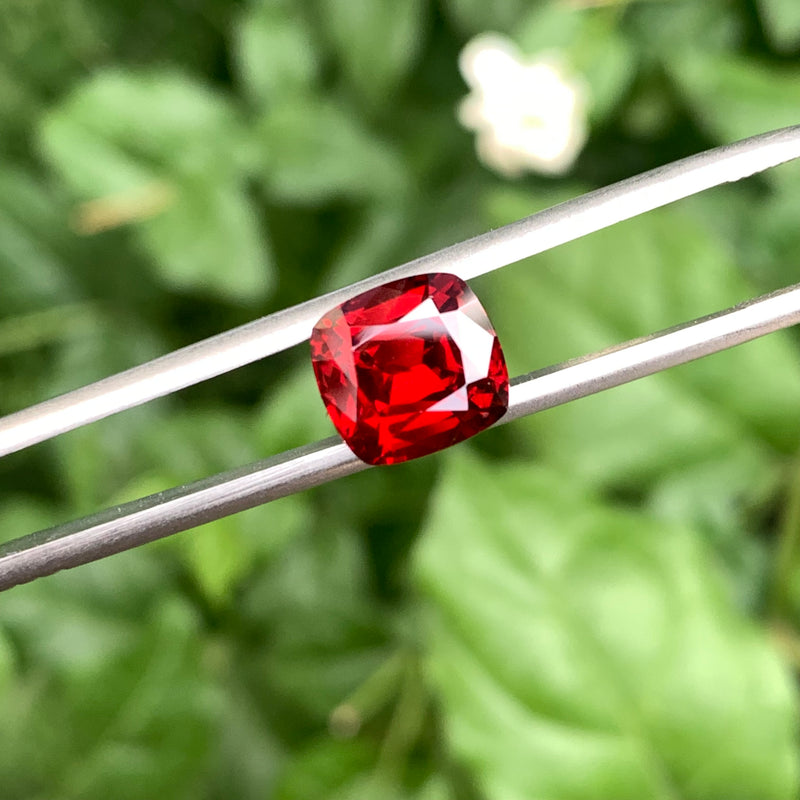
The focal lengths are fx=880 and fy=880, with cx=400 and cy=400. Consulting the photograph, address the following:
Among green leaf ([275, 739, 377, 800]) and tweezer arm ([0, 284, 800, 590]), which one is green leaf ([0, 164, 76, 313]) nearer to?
green leaf ([275, 739, 377, 800])

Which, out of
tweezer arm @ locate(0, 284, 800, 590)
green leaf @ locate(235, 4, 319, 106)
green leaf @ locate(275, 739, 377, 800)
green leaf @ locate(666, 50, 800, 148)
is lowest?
green leaf @ locate(275, 739, 377, 800)

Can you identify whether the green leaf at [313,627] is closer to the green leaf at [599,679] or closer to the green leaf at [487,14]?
the green leaf at [599,679]

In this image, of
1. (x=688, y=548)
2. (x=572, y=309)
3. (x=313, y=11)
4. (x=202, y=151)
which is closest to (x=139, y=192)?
(x=202, y=151)

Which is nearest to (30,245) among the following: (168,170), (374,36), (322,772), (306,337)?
(168,170)

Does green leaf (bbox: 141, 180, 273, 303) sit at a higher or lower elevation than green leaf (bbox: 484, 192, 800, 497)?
higher

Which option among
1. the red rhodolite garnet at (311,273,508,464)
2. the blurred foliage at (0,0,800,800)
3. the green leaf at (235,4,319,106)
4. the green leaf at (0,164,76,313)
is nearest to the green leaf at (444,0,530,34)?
the blurred foliage at (0,0,800,800)

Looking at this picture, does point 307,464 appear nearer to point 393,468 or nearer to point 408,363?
point 408,363

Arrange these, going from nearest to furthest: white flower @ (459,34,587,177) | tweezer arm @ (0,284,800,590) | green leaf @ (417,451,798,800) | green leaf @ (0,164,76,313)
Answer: tweezer arm @ (0,284,800,590)
green leaf @ (417,451,798,800)
white flower @ (459,34,587,177)
green leaf @ (0,164,76,313)
